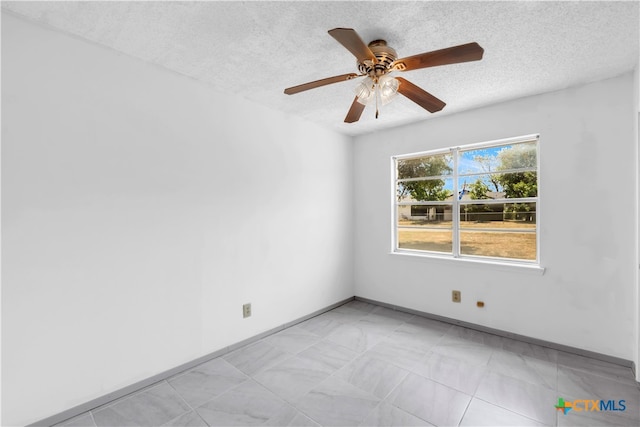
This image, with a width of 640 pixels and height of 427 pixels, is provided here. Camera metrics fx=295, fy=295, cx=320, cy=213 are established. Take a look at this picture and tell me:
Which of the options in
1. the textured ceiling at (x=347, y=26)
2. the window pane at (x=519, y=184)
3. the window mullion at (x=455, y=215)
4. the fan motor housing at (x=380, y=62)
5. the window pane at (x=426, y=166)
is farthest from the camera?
the window pane at (x=426, y=166)

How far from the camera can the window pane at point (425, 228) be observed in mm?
3709

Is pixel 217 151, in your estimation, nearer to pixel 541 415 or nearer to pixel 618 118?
pixel 541 415

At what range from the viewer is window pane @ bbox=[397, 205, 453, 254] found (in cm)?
371

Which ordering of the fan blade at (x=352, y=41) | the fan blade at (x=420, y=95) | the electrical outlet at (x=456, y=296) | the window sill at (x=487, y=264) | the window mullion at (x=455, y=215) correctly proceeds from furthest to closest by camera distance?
1. the window mullion at (x=455, y=215)
2. the electrical outlet at (x=456, y=296)
3. the window sill at (x=487, y=264)
4. the fan blade at (x=420, y=95)
5. the fan blade at (x=352, y=41)

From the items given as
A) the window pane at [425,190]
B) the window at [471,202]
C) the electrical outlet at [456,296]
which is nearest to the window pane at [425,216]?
the window at [471,202]

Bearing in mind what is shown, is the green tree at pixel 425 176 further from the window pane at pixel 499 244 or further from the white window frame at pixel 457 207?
the window pane at pixel 499 244

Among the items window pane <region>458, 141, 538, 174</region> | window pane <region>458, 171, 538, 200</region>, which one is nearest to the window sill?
window pane <region>458, 171, 538, 200</region>

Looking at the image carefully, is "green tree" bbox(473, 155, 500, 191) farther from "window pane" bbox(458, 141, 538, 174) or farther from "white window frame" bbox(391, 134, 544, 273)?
"white window frame" bbox(391, 134, 544, 273)

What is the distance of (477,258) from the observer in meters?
3.43

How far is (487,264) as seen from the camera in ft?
10.6

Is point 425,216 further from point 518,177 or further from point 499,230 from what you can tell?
point 518,177

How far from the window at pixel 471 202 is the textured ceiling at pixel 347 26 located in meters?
0.84

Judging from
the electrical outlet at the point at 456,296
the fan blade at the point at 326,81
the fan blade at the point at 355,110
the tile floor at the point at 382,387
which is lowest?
the tile floor at the point at 382,387

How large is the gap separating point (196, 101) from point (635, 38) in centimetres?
325
